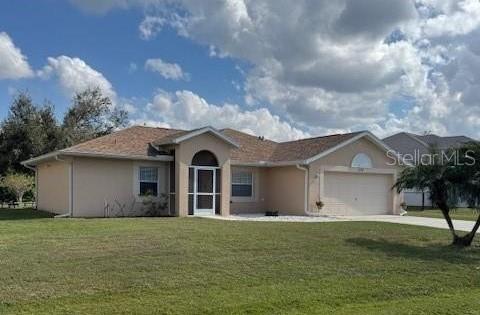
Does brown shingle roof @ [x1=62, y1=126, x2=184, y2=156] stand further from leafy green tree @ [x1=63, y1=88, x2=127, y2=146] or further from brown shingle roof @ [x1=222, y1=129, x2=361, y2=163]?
leafy green tree @ [x1=63, y1=88, x2=127, y2=146]

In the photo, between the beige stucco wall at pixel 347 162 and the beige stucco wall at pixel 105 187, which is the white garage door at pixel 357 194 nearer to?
the beige stucco wall at pixel 347 162

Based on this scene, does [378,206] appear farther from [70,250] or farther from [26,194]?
[26,194]

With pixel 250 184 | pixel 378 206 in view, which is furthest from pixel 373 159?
pixel 250 184

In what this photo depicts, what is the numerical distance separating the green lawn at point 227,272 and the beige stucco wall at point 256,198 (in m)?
10.7

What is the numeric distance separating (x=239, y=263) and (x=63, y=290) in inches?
148

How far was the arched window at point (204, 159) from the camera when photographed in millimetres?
23312

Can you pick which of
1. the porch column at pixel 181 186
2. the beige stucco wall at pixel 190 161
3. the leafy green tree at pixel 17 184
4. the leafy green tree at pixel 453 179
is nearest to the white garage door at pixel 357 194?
the beige stucco wall at pixel 190 161

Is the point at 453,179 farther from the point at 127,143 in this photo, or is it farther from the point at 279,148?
the point at 279,148

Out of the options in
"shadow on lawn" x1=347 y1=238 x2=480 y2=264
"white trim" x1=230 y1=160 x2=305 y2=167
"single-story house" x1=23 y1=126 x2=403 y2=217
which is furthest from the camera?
"white trim" x1=230 y1=160 x2=305 y2=167

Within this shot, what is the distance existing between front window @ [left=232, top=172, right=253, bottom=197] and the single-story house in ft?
0.17

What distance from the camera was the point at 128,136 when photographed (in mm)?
24031

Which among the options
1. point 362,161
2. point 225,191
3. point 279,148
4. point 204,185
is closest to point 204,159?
point 204,185

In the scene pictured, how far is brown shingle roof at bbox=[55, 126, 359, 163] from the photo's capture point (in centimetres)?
2214

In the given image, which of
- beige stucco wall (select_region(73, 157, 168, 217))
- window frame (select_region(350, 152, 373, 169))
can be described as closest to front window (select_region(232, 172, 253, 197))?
beige stucco wall (select_region(73, 157, 168, 217))
